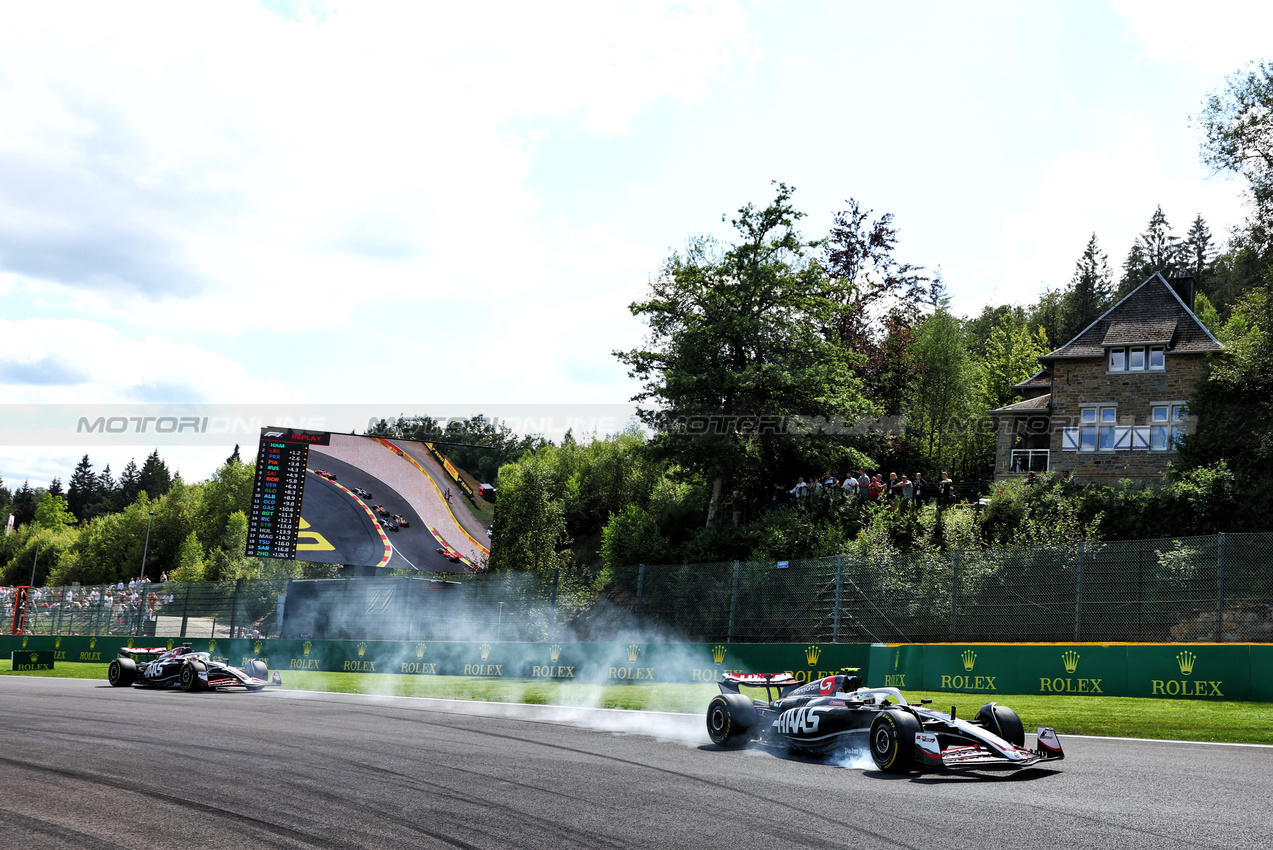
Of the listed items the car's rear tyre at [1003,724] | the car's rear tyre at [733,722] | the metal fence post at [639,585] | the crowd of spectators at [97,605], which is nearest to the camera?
the car's rear tyre at [1003,724]

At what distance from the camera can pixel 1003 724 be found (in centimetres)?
996

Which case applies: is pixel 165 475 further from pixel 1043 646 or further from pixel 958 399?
pixel 1043 646

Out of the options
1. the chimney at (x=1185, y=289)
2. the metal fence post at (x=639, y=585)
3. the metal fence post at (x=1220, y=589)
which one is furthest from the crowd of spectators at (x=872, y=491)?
the chimney at (x=1185, y=289)

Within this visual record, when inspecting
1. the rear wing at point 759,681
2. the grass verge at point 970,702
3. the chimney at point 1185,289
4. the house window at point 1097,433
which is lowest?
the grass verge at point 970,702

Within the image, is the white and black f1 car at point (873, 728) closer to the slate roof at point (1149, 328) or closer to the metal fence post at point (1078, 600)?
the metal fence post at point (1078, 600)

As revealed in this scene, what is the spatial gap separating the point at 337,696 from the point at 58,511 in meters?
153

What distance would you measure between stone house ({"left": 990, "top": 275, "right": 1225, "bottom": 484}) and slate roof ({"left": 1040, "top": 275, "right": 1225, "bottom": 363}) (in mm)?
40

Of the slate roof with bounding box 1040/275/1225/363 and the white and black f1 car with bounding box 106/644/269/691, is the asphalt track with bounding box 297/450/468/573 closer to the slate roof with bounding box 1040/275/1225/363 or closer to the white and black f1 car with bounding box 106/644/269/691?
the white and black f1 car with bounding box 106/644/269/691

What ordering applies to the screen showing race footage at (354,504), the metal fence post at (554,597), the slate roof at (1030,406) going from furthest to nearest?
the slate roof at (1030,406), the screen showing race footage at (354,504), the metal fence post at (554,597)

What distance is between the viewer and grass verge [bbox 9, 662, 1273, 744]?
509 inches

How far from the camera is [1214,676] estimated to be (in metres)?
15.6

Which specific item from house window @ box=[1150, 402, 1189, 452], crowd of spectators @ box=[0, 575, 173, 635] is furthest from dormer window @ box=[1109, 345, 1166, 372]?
crowd of spectators @ box=[0, 575, 173, 635]

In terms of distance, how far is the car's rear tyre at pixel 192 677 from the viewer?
66.3 ft

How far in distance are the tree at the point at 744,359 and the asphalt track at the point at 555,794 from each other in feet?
89.4
